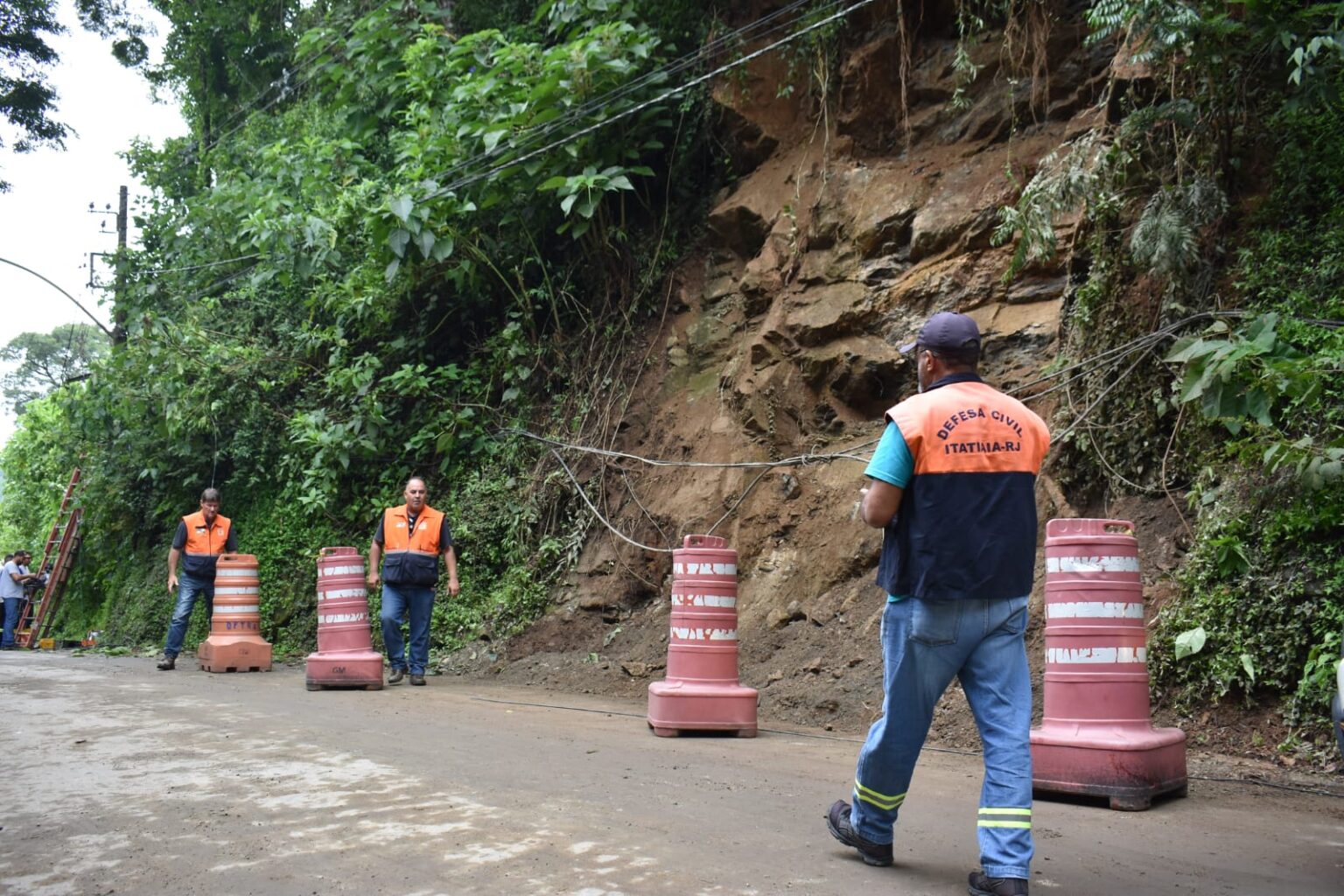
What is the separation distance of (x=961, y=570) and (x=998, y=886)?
107 centimetres

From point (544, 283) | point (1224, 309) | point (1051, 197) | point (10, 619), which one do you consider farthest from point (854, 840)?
point (10, 619)

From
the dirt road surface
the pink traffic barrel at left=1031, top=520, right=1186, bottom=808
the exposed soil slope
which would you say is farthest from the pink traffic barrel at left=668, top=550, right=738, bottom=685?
the pink traffic barrel at left=1031, top=520, right=1186, bottom=808

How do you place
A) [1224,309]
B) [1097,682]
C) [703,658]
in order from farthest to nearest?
[1224,309] → [703,658] → [1097,682]

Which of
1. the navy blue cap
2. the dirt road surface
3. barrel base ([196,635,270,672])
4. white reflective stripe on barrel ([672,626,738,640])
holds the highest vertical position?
the navy blue cap

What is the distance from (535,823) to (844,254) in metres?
8.21

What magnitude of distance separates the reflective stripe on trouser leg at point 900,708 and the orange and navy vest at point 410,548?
7895 mm

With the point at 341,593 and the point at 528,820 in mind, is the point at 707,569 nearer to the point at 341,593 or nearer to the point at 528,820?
the point at 528,820

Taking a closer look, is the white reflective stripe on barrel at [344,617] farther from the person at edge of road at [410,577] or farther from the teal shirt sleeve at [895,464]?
the teal shirt sleeve at [895,464]

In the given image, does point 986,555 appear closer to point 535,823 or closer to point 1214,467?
point 535,823

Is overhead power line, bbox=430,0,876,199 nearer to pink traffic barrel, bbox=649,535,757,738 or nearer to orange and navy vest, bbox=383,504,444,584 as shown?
orange and navy vest, bbox=383,504,444,584

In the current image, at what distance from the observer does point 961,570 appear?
3.95 meters

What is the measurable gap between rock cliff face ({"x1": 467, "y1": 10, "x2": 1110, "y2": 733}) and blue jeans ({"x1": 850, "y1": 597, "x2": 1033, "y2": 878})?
4744 millimetres

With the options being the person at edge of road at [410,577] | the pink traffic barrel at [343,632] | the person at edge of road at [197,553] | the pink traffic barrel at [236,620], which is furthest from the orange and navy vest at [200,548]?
the person at edge of road at [410,577]

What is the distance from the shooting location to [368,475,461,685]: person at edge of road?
11398 millimetres
